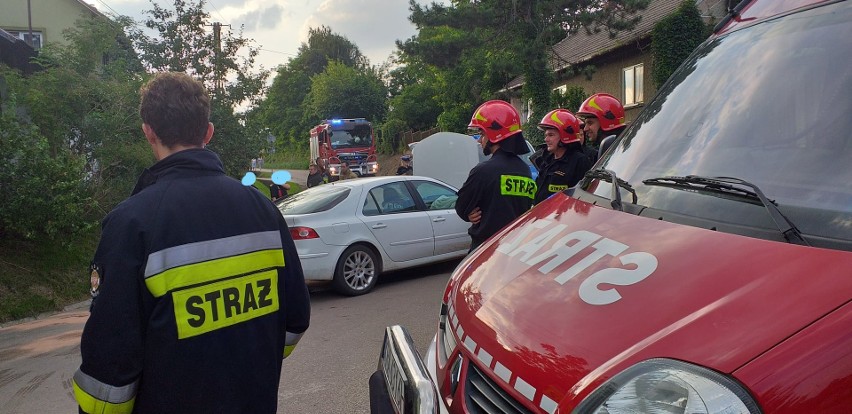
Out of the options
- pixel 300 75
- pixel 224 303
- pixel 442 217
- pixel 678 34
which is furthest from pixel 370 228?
pixel 300 75

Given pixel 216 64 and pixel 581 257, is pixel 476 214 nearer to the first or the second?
pixel 581 257

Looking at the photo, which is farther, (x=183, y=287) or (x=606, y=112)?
(x=606, y=112)

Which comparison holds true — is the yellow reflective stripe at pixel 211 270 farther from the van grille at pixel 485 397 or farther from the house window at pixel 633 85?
the house window at pixel 633 85

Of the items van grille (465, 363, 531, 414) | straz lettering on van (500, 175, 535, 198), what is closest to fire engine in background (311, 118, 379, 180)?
straz lettering on van (500, 175, 535, 198)

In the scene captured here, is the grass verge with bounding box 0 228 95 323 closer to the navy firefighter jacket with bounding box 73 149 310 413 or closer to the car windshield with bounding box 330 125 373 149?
the navy firefighter jacket with bounding box 73 149 310 413

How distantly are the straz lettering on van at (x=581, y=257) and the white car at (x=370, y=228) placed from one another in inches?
207

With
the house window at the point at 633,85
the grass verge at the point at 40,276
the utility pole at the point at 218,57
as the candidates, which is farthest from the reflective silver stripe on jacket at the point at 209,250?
the house window at the point at 633,85

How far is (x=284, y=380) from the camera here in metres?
4.98

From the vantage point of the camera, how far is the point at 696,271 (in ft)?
5.48

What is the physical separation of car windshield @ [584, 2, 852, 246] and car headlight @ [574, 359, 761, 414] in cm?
57

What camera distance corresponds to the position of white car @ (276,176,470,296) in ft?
25.0

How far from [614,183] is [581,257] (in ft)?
1.97

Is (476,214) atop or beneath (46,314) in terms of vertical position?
atop

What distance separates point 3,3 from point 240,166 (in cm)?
1440
